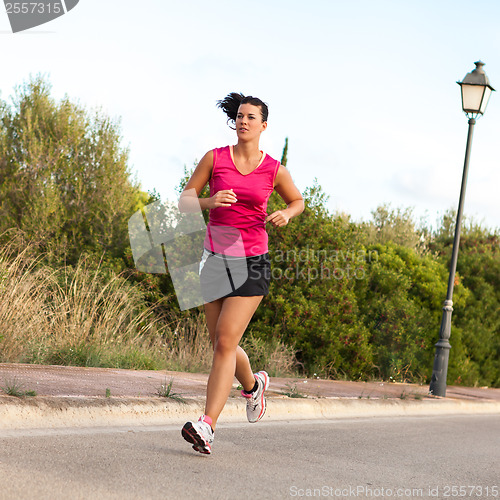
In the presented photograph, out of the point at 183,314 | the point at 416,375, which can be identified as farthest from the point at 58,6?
the point at 416,375

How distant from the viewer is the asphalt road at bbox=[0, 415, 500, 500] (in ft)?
14.1

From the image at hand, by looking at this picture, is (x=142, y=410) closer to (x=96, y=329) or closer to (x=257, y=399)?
(x=257, y=399)

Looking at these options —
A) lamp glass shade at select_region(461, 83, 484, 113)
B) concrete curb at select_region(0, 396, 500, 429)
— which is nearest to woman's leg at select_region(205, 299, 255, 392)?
concrete curb at select_region(0, 396, 500, 429)

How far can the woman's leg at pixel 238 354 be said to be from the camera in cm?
538

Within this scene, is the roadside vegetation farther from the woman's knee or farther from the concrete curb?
the woman's knee

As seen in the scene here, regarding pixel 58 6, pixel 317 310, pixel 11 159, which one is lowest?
pixel 317 310

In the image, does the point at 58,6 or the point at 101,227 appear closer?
the point at 58,6

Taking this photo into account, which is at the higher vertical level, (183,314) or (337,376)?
(183,314)

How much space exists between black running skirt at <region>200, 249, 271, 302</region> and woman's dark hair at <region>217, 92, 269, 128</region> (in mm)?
1090

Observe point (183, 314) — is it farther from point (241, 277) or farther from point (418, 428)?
point (241, 277)

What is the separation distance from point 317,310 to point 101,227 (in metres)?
5.50

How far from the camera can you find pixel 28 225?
647 inches

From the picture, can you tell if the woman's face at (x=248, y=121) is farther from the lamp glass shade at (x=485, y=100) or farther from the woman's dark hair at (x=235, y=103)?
the lamp glass shade at (x=485, y=100)

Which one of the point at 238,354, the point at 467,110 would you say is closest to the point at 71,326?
the point at 238,354
